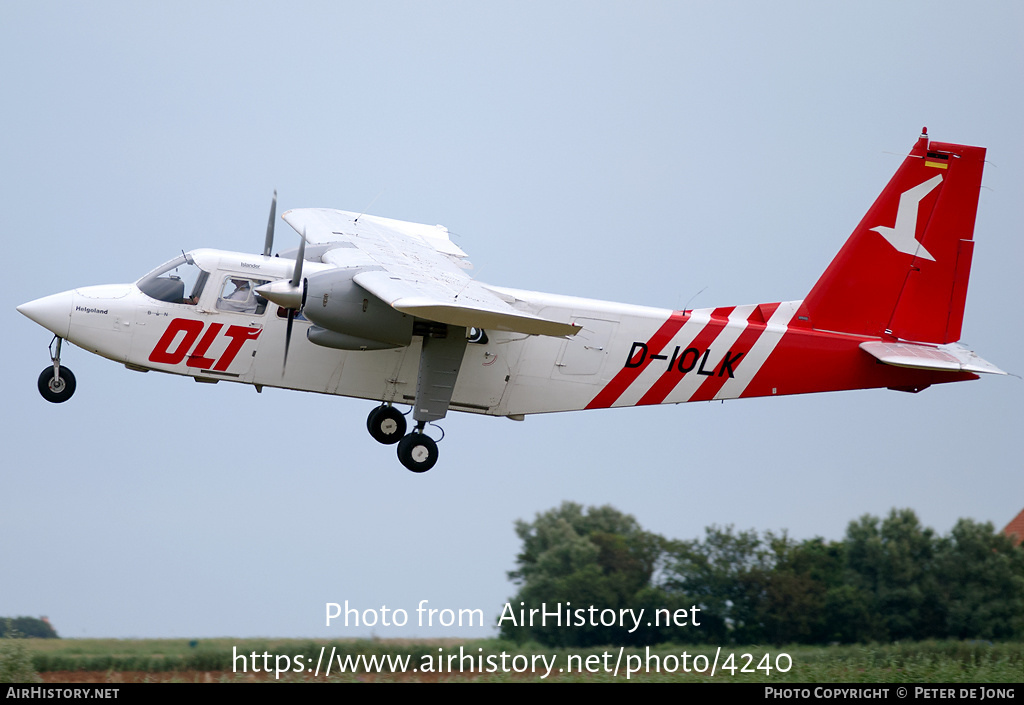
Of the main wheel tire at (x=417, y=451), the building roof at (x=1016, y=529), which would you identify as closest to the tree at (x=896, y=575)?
the building roof at (x=1016, y=529)

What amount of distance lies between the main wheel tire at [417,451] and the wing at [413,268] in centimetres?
259

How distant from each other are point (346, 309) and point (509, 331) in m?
2.31

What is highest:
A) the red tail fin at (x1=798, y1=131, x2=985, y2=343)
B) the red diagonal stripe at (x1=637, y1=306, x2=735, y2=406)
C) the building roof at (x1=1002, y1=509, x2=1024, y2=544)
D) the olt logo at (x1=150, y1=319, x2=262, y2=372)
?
the red tail fin at (x1=798, y1=131, x2=985, y2=343)

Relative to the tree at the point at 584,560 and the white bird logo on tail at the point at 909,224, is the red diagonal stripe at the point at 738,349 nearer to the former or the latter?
the white bird logo on tail at the point at 909,224

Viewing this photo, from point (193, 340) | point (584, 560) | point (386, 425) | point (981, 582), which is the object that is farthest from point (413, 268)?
point (981, 582)

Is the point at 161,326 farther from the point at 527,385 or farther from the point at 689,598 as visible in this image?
the point at 689,598

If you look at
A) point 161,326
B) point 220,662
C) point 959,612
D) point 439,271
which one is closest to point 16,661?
point 220,662

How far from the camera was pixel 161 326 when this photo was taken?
16938 mm

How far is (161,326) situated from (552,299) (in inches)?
235

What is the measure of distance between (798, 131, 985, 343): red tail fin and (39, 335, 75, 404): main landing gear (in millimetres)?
11769

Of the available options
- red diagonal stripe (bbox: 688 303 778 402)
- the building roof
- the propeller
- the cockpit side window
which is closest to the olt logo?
the cockpit side window

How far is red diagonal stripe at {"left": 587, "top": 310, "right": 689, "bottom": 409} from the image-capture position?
59.1 ft

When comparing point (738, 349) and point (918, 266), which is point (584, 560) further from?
point (918, 266)

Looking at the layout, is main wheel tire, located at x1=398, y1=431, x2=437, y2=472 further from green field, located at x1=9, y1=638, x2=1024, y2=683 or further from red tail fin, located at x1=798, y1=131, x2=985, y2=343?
red tail fin, located at x1=798, y1=131, x2=985, y2=343
